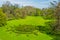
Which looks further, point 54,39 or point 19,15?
point 19,15

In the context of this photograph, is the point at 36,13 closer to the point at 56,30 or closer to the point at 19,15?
the point at 19,15

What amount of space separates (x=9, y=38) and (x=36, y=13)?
56.6 m

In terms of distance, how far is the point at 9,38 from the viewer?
24906 mm

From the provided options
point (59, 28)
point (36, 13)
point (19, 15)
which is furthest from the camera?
point (36, 13)

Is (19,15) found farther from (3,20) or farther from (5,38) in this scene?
(5,38)

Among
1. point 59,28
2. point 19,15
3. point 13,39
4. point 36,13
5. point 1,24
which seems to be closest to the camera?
point 13,39

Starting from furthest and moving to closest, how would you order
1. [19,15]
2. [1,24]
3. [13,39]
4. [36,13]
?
1. [36,13]
2. [19,15]
3. [1,24]
4. [13,39]

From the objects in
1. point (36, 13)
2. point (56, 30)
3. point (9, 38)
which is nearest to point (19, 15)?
point (36, 13)

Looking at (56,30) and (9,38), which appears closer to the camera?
(9,38)

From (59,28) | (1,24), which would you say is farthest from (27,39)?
(1,24)

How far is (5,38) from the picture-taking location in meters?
24.8

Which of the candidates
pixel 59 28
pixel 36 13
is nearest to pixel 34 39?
pixel 59 28

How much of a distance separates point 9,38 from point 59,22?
931 cm

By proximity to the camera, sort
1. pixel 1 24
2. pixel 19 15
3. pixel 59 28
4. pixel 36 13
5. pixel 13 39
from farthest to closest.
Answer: pixel 36 13 < pixel 19 15 < pixel 1 24 < pixel 59 28 < pixel 13 39
